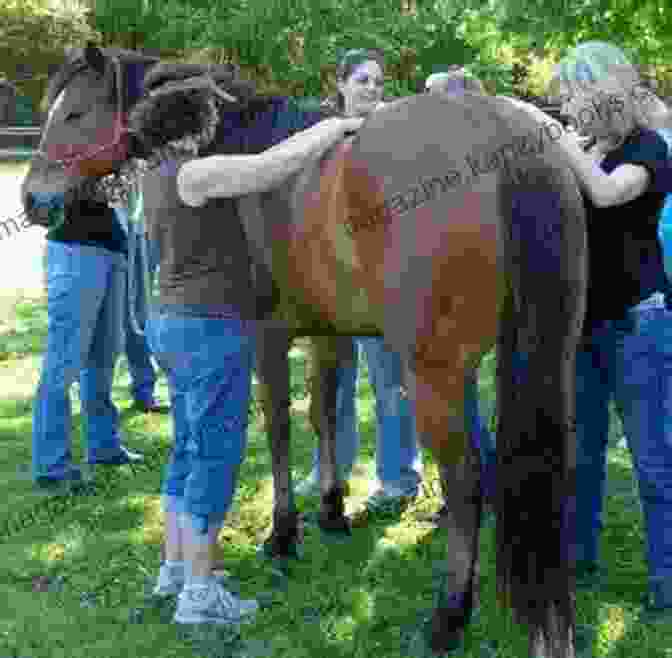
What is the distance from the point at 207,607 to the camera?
352 cm

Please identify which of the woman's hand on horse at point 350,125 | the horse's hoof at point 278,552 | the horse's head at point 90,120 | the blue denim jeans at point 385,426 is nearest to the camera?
the woman's hand on horse at point 350,125

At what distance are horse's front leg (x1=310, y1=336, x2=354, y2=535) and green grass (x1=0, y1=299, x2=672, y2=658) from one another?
0.11 metres


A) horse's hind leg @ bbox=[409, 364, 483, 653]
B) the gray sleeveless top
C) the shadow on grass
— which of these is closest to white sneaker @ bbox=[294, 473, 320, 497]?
horse's hind leg @ bbox=[409, 364, 483, 653]

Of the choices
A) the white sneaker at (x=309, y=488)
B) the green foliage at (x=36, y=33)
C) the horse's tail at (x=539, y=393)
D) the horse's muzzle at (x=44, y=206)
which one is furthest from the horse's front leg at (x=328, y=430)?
the green foliage at (x=36, y=33)

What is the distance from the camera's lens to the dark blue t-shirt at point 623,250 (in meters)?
3.22

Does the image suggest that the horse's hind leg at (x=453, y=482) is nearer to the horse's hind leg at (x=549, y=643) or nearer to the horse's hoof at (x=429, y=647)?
the horse's hoof at (x=429, y=647)

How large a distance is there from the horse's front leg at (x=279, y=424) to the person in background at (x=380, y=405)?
551 millimetres

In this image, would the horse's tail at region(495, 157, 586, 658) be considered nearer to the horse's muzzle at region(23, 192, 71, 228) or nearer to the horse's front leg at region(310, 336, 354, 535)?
the horse's front leg at region(310, 336, 354, 535)

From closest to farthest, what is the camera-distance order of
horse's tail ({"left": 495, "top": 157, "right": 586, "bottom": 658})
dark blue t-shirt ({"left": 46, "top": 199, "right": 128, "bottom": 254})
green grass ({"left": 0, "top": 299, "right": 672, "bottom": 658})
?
1. horse's tail ({"left": 495, "top": 157, "right": 586, "bottom": 658})
2. green grass ({"left": 0, "top": 299, "right": 672, "bottom": 658})
3. dark blue t-shirt ({"left": 46, "top": 199, "right": 128, "bottom": 254})

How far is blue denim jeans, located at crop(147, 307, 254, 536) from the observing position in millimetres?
3279

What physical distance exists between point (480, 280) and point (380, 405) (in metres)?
1.72

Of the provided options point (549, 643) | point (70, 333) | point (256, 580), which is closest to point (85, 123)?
point (70, 333)

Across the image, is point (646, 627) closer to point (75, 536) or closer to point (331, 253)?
point (331, 253)

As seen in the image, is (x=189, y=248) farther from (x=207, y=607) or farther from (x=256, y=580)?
(x=256, y=580)
